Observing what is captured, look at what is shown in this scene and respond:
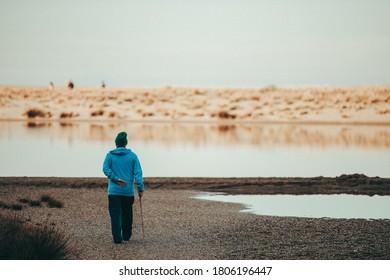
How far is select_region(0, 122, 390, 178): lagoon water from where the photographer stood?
20.3 meters

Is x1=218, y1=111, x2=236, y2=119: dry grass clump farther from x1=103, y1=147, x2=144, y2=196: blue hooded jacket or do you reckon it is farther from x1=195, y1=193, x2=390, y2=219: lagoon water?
x1=103, y1=147, x2=144, y2=196: blue hooded jacket

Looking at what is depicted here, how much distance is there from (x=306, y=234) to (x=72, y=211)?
4092 millimetres

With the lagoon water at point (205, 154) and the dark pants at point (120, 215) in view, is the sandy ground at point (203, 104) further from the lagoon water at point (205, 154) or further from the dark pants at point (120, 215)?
the dark pants at point (120, 215)

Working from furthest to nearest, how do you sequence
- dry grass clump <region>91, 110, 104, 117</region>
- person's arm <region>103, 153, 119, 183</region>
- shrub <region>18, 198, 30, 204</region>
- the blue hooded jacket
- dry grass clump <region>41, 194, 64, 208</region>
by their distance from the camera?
dry grass clump <region>91, 110, 104, 117</region> → shrub <region>18, 198, 30, 204</region> → dry grass clump <region>41, 194, 64, 208</region> → the blue hooded jacket → person's arm <region>103, 153, 119, 183</region>

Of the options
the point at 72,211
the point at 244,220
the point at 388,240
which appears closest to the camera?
the point at 388,240

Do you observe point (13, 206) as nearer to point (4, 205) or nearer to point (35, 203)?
point (4, 205)

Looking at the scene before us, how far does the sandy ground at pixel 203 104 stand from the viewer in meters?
47.0

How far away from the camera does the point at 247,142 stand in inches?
1174

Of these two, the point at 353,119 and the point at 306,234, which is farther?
the point at 353,119

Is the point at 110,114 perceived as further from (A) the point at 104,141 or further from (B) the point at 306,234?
(B) the point at 306,234

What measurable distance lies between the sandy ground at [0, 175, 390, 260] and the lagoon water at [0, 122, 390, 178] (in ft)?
9.11

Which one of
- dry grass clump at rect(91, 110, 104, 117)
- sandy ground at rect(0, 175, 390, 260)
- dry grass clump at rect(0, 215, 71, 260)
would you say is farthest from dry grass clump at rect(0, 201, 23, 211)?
dry grass clump at rect(91, 110, 104, 117)

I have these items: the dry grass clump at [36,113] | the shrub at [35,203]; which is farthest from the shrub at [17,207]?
the dry grass clump at [36,113]

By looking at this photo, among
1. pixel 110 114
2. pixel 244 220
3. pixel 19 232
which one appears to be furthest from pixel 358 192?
pixel 110 114
